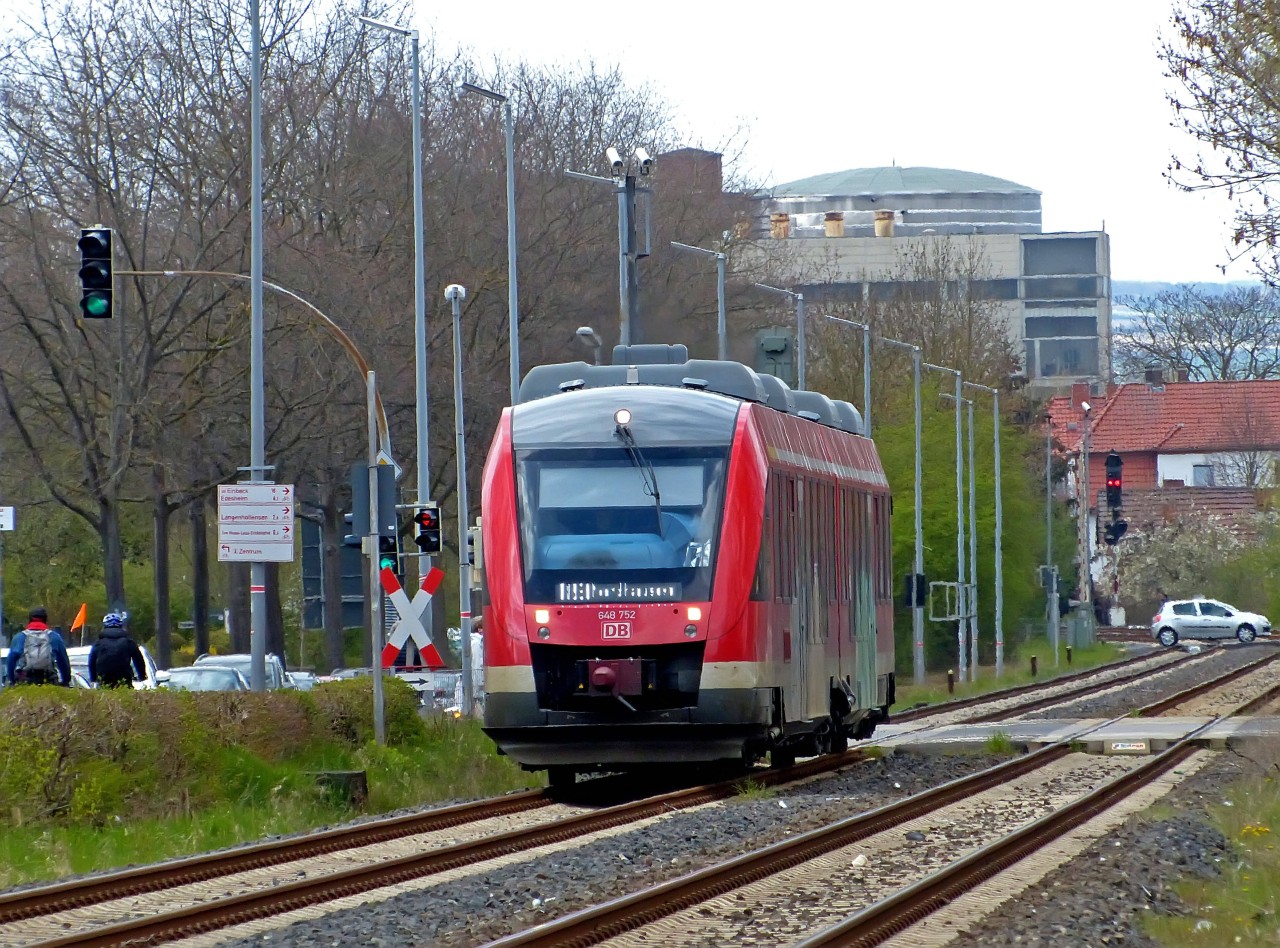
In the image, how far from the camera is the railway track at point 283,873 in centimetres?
1134

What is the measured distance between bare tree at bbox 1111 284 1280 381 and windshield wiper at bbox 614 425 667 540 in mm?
84902

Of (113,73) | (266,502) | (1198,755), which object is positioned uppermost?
(113,73)

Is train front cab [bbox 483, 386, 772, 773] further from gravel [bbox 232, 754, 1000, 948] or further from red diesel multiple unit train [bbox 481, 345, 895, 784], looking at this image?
gravel [bbox 232, 754, 1000, 948]

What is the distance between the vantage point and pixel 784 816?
56.0 feet

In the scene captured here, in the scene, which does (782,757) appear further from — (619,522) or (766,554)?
(619,522)

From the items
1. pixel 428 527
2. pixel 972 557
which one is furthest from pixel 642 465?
pixel 972 557

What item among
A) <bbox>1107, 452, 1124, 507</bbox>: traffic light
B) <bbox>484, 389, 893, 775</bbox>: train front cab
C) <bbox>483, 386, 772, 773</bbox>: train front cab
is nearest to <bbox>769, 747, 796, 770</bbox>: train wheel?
<bbox>484, 389, 893, 775</bbox>: train front cab

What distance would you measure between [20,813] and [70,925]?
5.21m

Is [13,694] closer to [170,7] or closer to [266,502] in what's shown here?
[266,502]

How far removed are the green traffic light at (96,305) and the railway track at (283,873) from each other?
25.8ft

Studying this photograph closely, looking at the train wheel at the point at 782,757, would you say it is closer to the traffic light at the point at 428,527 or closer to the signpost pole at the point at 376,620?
the signpost pole at the point at 376,620

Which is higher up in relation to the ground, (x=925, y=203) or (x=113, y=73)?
(x=925, y=203)

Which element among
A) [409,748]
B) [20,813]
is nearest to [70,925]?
[20,813]

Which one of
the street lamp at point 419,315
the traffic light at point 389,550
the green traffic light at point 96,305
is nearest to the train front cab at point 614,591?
the green traffic light at point 96,305
